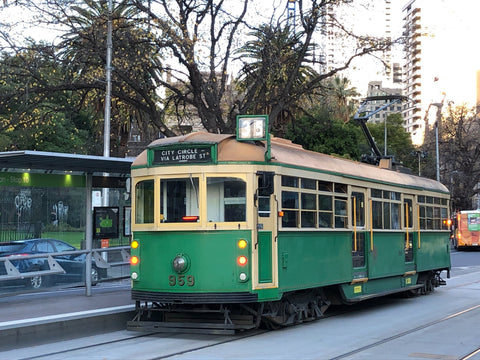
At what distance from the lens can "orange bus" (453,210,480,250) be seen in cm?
4509

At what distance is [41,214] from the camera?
1276 centimetres

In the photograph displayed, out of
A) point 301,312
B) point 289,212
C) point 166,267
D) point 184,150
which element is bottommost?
point 301,312

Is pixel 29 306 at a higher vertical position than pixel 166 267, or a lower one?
lower

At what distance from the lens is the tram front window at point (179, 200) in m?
10.0

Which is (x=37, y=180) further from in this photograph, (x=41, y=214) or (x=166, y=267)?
(x=166, y=267)

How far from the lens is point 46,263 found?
11.8 m

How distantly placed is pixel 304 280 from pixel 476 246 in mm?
38501

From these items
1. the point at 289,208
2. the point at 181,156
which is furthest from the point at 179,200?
the point at 289,208

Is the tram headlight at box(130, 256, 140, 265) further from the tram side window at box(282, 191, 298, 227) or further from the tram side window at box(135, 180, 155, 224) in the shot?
the tram side window at box(282, 191, 298, 227)

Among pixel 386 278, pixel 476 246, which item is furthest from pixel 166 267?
pixel 476 246

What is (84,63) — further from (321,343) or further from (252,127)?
(321,343)

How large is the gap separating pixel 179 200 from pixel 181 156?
0.69 m

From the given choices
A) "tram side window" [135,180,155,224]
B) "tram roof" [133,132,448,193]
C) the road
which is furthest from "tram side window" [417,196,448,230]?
"tram side window" [135,180,155,224]

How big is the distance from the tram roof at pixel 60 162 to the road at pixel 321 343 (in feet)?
9.86
